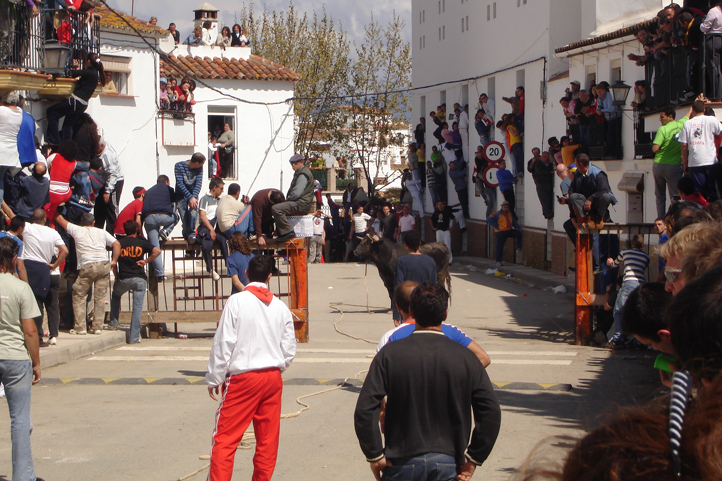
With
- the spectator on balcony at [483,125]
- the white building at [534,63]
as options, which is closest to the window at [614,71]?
the white building at [534,63]

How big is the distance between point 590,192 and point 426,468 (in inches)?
412

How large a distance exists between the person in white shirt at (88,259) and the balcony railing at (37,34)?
10.3ft

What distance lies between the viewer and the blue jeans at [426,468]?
4027mm

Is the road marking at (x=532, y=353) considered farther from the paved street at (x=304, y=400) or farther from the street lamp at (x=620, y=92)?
the street lamp at (x=620, y=92)

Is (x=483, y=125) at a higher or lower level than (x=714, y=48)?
higher

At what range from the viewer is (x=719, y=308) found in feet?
5.28

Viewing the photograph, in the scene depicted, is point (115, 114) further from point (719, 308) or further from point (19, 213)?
point (719, 308)

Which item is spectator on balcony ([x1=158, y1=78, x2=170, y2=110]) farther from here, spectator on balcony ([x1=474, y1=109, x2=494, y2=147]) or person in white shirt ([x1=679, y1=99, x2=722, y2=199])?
person in white shirt ([x1=679, y1=99, x2=722, y2=199])

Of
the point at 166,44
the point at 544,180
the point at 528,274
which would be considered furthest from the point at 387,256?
the point at 166,44

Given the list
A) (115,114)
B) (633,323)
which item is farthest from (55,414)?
(115,114)

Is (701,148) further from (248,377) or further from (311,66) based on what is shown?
(311,66)

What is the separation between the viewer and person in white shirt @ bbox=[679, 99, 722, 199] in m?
10.9

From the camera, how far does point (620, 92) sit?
677 inches

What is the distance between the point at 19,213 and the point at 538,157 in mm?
14643
